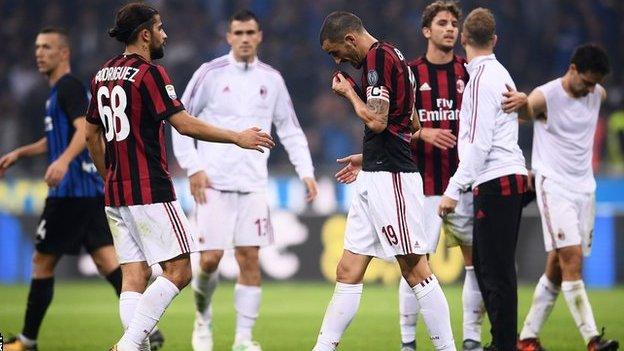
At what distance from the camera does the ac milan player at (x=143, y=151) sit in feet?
21.6

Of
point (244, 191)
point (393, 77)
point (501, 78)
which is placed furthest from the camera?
point (244, 191)

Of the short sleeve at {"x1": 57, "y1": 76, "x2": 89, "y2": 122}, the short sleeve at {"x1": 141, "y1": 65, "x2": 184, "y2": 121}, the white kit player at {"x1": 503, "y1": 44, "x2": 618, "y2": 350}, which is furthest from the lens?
the short sleeve at {"x1": 57, "y1": 76, "x2": 89, "y2": 122}

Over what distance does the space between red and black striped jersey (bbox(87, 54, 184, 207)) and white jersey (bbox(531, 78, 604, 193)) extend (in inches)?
115

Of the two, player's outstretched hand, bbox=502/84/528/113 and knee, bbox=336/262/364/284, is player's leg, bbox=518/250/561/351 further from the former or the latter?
knee, bbox=336/262/364/284

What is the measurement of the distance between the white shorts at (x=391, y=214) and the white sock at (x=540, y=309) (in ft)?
6.26

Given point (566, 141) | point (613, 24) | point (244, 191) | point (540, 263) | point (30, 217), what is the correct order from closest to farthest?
point (566, 141) → point (244, 191) → point (540, 263) → point (30, 217) → point (613, 24)

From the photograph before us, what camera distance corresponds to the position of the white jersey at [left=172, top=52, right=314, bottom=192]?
29.2 feet

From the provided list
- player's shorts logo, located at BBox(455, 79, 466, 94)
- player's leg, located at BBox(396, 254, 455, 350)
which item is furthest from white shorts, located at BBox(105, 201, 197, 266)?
player's shorts logo, located at BBox(455, 79, 466, 94)

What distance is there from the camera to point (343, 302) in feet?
22.1

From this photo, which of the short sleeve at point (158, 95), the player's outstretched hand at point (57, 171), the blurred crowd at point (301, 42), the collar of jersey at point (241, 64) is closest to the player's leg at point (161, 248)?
the short sleeve at point (158, 95)

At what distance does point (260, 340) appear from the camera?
368 inches

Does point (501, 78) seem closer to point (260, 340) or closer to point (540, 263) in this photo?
point (260, 340)

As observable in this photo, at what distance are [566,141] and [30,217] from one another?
30.1 ft

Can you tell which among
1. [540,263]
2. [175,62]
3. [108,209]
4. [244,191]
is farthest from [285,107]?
[175,62]
